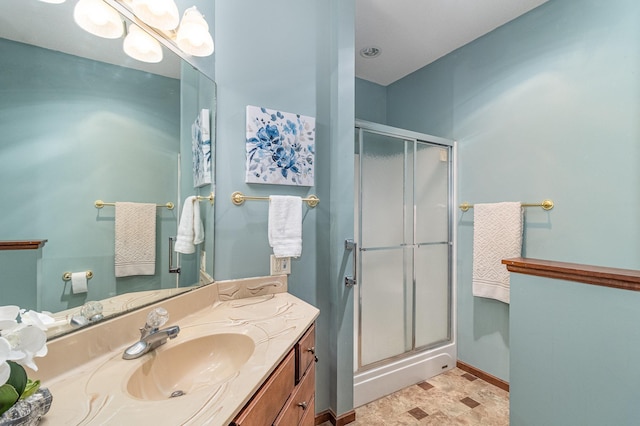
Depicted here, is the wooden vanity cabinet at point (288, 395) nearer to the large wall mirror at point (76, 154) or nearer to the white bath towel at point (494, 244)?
the large wall mirror at point (76, 154)

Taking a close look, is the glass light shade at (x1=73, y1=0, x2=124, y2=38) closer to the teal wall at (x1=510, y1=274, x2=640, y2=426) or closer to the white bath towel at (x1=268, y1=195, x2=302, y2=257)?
the white bath towel at (x1=268, y1=195, x2=302, y2=257)

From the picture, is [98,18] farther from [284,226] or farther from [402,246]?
[402,246]

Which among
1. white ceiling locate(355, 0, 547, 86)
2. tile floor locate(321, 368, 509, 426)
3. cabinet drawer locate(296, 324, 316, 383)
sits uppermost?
white ceiling locate(355, 0, 547, 86)

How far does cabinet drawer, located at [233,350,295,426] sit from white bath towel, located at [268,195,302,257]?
0.56 metres

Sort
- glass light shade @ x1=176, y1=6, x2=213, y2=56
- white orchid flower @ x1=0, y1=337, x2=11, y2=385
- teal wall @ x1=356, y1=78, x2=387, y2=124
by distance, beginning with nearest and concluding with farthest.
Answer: white orchid flower @ x1=0, y1=337, x2=11, y2=385 < glass light shade @ x1=176, y1=6, x2=213, y2=56 < teal wall @ x1=356, y1=78, x2=387, y2=124

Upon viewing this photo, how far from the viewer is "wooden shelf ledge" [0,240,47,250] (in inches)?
27.1

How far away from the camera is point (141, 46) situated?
3.45 ft

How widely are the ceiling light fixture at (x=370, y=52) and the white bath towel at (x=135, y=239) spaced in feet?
7.20

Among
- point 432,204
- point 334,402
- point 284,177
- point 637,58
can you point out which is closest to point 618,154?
point 637,58

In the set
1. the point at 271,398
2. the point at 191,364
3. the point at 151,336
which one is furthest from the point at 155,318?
the point at 271,398

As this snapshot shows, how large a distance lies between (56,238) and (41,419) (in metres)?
0.48

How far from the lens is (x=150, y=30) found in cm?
109

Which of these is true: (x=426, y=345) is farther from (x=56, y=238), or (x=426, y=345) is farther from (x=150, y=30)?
(x=150, y=30)

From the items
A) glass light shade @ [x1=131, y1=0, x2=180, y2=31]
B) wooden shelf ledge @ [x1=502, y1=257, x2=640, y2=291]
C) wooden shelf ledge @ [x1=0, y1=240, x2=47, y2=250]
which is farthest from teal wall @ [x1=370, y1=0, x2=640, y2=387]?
glass light shade @ [x1=131, y1=0, x2=180, y2=31]
